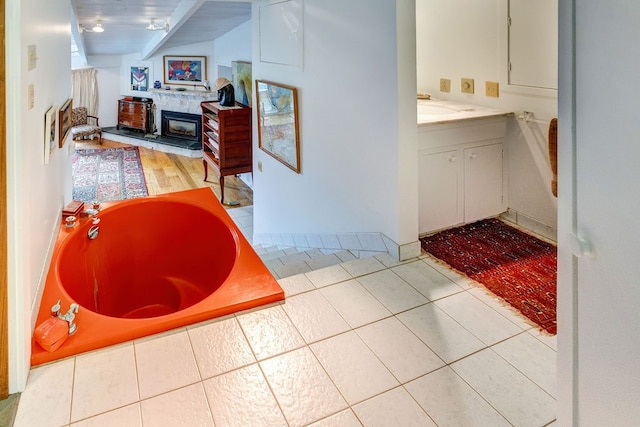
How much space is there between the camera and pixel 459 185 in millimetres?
2967

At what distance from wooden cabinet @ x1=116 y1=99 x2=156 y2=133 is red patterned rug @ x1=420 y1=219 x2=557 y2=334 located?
29.5 ft

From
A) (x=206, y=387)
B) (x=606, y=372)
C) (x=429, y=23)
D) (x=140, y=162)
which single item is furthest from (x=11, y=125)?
(x=140, y=162)

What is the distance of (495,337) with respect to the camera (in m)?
1.81

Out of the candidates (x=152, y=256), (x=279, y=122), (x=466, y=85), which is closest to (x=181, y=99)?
(x=279, y=122)

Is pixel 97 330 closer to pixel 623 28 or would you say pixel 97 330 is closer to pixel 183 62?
pixel 623 28

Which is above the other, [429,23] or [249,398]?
[429,23]

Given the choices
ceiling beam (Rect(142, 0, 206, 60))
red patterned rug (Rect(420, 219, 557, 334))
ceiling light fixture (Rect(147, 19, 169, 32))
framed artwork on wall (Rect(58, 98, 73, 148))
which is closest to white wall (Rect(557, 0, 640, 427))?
red patterned rug (Rect(420, 219, 557, 334))

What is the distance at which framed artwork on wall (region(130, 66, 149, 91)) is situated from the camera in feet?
33.9

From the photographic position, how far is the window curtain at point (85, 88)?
1022 cm

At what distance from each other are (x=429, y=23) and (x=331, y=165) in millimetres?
1397

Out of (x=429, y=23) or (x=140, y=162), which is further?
(x=140, y=162)

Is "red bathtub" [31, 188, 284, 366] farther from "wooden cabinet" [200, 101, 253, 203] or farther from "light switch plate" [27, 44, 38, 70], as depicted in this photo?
"wooden cabinet" [200, 101, 253, 203]

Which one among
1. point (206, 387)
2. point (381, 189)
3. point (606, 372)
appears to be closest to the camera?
point (606, 372)

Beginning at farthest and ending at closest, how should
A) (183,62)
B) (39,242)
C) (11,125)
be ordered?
1. (183,62)
2. (39,242)
3. (11,125)
